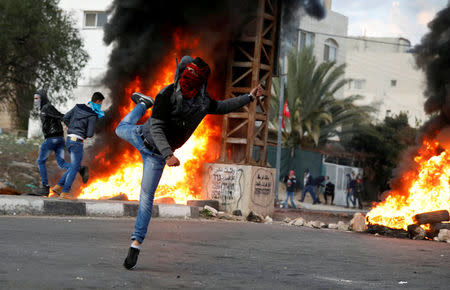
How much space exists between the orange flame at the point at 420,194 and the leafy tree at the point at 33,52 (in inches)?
461

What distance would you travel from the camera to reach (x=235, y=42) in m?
16.4

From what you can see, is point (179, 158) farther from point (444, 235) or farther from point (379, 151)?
point (379, 151)

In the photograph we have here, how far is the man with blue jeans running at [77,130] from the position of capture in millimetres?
10992

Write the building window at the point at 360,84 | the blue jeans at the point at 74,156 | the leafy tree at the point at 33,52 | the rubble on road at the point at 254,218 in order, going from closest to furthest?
the blue jeans at the point at 74,156
the rubble on road at the point at 254,218
the leafy tree at the point at 33,52
the building window at the point at 360,84

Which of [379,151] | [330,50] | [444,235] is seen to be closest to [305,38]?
[330,50]

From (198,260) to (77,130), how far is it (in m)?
5.15

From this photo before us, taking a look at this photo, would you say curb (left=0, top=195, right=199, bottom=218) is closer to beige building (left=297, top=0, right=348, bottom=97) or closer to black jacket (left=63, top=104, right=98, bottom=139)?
black jacket (left=63, top=104, right=98, bottom=139)

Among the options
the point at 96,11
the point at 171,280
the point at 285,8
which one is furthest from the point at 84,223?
the point at 96,11

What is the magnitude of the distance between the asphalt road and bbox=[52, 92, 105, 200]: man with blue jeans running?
971 mm

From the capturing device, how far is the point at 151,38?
1673cm

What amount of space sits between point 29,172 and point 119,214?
1057 cm

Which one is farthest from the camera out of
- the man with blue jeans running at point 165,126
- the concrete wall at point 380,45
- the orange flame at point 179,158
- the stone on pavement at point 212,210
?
the concrete wall at point 380,45

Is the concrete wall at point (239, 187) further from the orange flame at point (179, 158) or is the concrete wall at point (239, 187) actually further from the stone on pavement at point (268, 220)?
the orange flame at point (179, 158)

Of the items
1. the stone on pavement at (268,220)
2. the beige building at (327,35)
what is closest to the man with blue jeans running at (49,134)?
the stone on pavement at (268,220)
